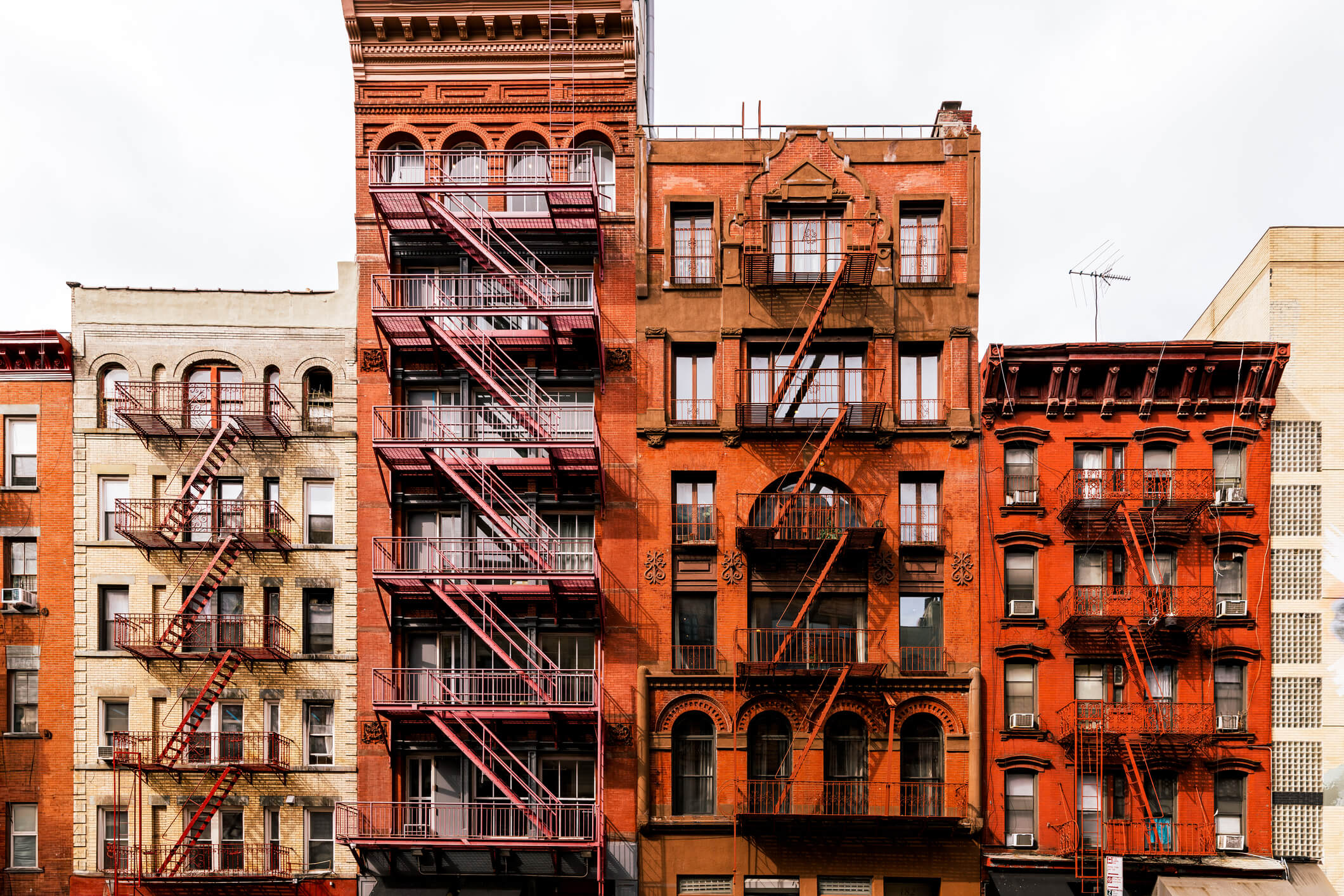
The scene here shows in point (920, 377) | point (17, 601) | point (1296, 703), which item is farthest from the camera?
point (920, 377)

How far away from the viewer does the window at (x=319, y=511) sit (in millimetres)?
24797

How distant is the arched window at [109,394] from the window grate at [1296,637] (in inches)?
1261

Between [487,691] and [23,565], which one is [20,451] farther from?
[487,691]

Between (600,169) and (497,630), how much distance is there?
1335cm

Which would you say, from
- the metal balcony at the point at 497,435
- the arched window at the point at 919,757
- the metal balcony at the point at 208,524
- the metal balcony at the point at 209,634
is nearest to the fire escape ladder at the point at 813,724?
the arched window at the point at 919,757

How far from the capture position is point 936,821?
22531 mm

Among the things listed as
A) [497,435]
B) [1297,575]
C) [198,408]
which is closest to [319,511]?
[198,408]

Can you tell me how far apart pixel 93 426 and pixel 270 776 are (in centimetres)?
1090

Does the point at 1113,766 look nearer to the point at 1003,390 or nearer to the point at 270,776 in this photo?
the point at 1003,390

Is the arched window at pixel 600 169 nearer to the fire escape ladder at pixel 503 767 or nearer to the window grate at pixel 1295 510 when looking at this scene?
the fire escape ladder at pixel 503 767

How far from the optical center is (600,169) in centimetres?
2583

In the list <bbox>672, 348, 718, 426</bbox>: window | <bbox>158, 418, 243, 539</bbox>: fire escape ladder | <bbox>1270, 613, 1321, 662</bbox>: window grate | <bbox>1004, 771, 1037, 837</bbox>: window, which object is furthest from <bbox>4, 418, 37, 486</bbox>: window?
<bbox>1270, 613, 1321, 662</bbox>: window grate

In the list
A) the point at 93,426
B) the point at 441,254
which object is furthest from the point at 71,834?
the point at 441,254

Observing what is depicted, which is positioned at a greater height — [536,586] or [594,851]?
[536,586]
